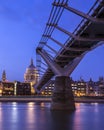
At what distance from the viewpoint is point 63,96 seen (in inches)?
2537

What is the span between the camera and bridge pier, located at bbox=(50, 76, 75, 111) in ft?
Result: 210

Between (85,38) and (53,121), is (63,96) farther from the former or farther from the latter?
(85,38)

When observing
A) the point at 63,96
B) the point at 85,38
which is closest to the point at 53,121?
the point at 85,38

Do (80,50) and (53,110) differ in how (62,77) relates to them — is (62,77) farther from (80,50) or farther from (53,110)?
(80,50)

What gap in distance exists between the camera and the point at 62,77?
66.5 m

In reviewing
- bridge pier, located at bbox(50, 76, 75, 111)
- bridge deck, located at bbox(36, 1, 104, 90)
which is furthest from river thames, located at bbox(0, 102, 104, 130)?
bridge deck, located at bbox(36, 1, 104, 90)

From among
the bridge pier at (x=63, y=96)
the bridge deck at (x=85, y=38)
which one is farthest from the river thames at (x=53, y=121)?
the bridge deck at (x=85, y=38)

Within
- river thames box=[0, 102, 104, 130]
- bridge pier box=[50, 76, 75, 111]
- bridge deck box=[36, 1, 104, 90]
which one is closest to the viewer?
bridge deck box=[36, 1, 104, 90]

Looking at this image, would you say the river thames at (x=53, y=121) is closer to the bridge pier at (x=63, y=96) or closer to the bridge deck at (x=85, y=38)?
the bridge pier at (x=63, y=96)

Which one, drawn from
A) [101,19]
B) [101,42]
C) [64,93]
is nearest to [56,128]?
[101,19]

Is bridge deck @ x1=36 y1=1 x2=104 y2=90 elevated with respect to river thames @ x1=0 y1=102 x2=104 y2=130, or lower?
elevated

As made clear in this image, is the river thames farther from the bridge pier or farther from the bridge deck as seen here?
the bridge deck

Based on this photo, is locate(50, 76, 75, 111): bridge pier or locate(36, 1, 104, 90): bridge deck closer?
locate(36, 1, 104, 90): bridge deck

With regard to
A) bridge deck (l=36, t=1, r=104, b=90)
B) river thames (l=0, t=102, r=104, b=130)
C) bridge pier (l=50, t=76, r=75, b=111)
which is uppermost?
bridge deck (l=36, t=1, r=104, b=90)
